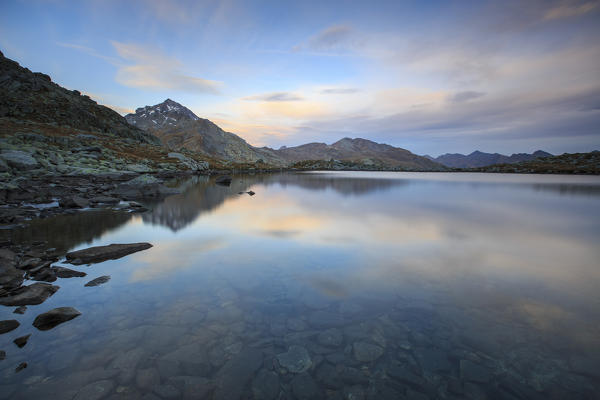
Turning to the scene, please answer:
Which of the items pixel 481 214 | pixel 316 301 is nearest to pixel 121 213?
pixel 316 301

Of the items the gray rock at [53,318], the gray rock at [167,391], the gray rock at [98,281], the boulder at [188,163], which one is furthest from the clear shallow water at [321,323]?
the boulder at [188,163]

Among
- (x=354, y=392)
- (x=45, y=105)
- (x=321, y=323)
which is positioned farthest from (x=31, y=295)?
(x=45, y=105)

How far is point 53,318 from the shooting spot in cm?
745

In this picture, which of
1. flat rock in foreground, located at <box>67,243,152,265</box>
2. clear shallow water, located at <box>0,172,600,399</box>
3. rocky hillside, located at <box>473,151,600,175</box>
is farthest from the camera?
rocky hillside, located at <box>473,151,600,175</box>

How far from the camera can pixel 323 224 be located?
21359mm

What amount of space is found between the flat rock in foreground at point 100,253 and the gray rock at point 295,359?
1079 cm

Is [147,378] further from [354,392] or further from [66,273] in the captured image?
[66,273]

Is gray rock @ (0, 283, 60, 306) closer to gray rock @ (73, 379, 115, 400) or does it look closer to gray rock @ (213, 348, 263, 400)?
gray rock @ (73, 379, 115, 400)

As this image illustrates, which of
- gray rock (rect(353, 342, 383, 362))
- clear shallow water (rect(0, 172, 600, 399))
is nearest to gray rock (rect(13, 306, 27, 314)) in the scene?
clear shallow water (rect(0, 172, 600, 399))

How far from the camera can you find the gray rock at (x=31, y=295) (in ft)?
26.8

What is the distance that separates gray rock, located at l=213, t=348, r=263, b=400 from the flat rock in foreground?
10.1 metres

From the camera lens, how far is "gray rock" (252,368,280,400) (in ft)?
17.2

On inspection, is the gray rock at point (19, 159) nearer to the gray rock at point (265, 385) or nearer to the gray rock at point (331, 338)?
the gray rock at point (265, 385)

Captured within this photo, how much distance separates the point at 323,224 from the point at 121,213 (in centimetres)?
1756
